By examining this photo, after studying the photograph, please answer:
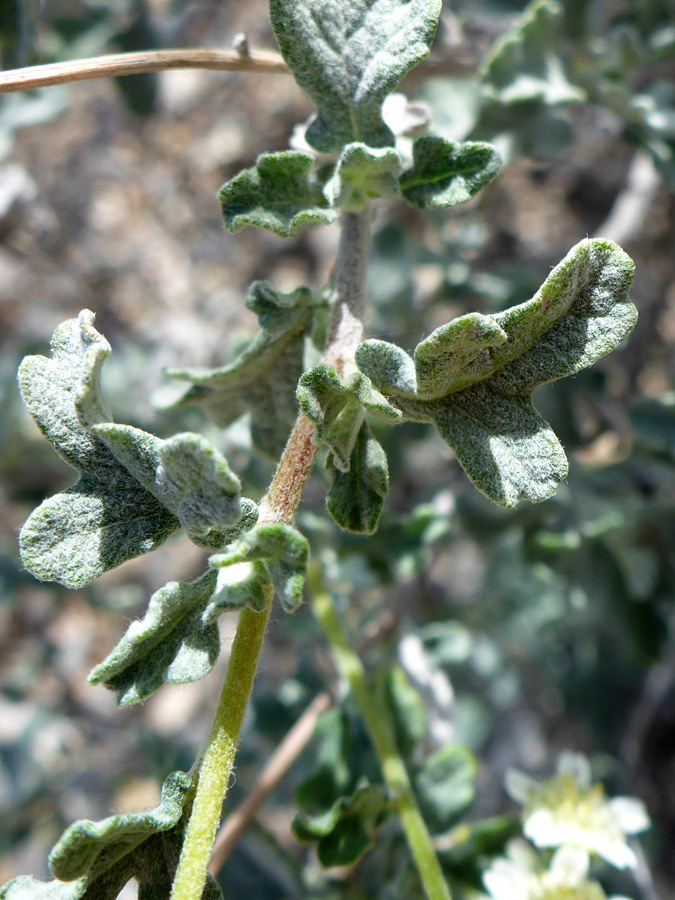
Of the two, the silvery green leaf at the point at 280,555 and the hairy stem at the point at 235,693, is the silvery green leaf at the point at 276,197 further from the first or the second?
the silvery green leaf at the point at 280,555

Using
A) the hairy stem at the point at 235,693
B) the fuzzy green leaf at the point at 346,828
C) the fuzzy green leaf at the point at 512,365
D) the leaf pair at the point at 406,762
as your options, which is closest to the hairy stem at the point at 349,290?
the hairy stem at the point at 235,693

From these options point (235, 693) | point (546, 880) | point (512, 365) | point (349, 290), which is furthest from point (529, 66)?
point (546, 880)

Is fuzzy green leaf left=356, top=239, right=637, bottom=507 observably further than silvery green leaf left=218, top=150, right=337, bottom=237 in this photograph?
No

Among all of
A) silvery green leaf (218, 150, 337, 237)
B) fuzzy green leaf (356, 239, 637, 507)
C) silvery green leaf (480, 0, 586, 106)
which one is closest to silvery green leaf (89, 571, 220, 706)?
fuzzy green leaf (356, 239, 637, 507)

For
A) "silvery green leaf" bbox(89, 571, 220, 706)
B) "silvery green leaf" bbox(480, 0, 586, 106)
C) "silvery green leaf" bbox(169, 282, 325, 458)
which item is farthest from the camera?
"silvery green leaf" bbox(480, 0, 586, 106)

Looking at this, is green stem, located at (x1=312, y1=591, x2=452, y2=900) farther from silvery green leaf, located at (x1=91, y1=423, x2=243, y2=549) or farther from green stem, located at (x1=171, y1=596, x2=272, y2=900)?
silvery green leaf, located at (x1=91, y1=423, x2=243, y2=549)

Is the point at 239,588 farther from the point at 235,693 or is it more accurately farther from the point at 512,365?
the point at 512,365
